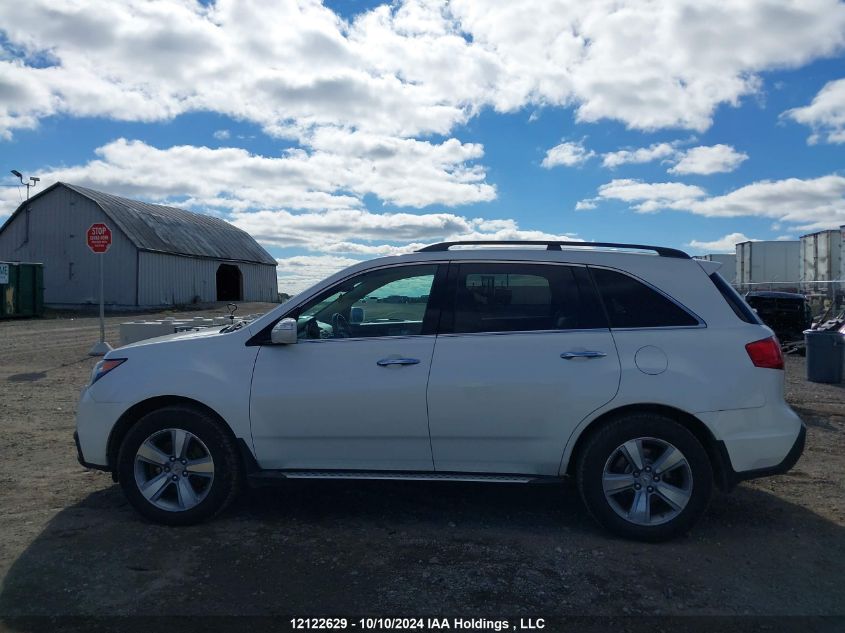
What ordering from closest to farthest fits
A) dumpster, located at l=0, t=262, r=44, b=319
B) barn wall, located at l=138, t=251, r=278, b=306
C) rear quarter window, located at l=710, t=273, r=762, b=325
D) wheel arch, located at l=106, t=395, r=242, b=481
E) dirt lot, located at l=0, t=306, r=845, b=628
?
dirt lot, located at l=0, t=306, r=845, b=628, rear quarter window, located at l=710, t=273, r=762, b=325, wheel arch, located at l=106, t=395, r=242, b=481, dumpster, located at l=0, t=262, r=44, b=319, barn wall, located at l=138, t=251, r=278, b=306

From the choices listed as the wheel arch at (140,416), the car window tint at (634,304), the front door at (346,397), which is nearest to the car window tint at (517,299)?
the car window tint at (634,304)

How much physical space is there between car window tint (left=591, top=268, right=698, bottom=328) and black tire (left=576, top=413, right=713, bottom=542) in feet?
1.98

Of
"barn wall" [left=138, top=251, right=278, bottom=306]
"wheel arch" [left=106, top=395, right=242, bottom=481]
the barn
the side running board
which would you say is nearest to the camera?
the side running board

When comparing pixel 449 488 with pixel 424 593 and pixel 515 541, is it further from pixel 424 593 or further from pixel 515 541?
pixel 424 593

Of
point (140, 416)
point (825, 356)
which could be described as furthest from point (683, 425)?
point (825, 356)

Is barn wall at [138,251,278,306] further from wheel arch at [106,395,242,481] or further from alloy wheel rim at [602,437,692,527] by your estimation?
alloy wheel rim at [602,437,692,527]

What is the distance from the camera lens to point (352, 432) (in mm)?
4625

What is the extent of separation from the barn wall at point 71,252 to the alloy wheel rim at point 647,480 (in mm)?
32526

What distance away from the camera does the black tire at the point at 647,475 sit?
4398 millimetres

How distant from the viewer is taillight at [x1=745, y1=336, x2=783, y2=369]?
4.47 m

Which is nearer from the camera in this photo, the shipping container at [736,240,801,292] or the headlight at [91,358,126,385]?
the headlight at [91,358,126,385]

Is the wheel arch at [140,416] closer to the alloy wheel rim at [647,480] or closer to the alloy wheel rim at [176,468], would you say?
the alloy wheel rim at [176,468]

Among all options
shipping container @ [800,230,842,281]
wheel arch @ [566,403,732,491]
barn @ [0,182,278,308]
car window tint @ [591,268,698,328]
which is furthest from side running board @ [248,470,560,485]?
barn @ [0,182,278,308]

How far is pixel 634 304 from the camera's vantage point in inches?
183
